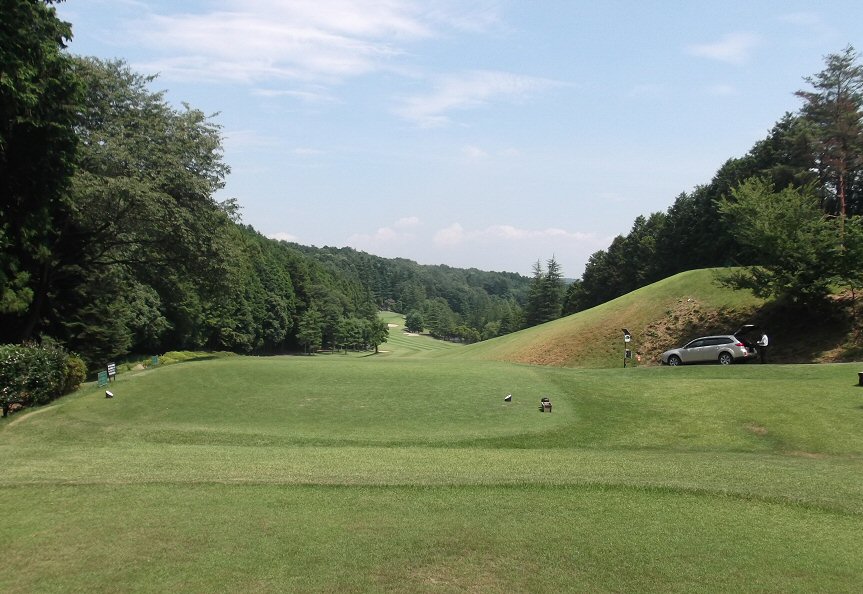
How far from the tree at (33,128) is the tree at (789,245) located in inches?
1323

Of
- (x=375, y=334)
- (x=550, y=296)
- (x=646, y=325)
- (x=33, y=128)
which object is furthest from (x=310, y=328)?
(x=33, y=128)

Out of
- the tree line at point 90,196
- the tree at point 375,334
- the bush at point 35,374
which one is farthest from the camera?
the tree at point 375,334

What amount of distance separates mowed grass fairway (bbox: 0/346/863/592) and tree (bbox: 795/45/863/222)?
3753 centimetres

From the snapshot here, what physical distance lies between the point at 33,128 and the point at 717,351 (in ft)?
100.0

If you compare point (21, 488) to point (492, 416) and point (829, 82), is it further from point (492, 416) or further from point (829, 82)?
point (829, 82)

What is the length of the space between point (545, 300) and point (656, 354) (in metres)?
84.9

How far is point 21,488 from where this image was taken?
9523 mm

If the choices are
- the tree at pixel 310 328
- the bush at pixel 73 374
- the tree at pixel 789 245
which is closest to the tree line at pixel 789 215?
the tree at pixel 789 245

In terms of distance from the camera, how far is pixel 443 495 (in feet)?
30.6

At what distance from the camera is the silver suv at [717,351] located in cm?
2859

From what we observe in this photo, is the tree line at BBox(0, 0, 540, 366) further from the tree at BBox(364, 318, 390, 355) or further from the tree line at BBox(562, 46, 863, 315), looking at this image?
the tree at BBox(364, 318, 390, 355)

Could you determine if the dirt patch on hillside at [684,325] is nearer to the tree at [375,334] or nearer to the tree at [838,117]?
the tree at [838,117]

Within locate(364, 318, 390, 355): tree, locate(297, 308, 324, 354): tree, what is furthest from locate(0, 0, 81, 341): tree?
locate(364, 318, 390, 355): tree

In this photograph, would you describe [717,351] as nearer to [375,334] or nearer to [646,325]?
[646,325]
